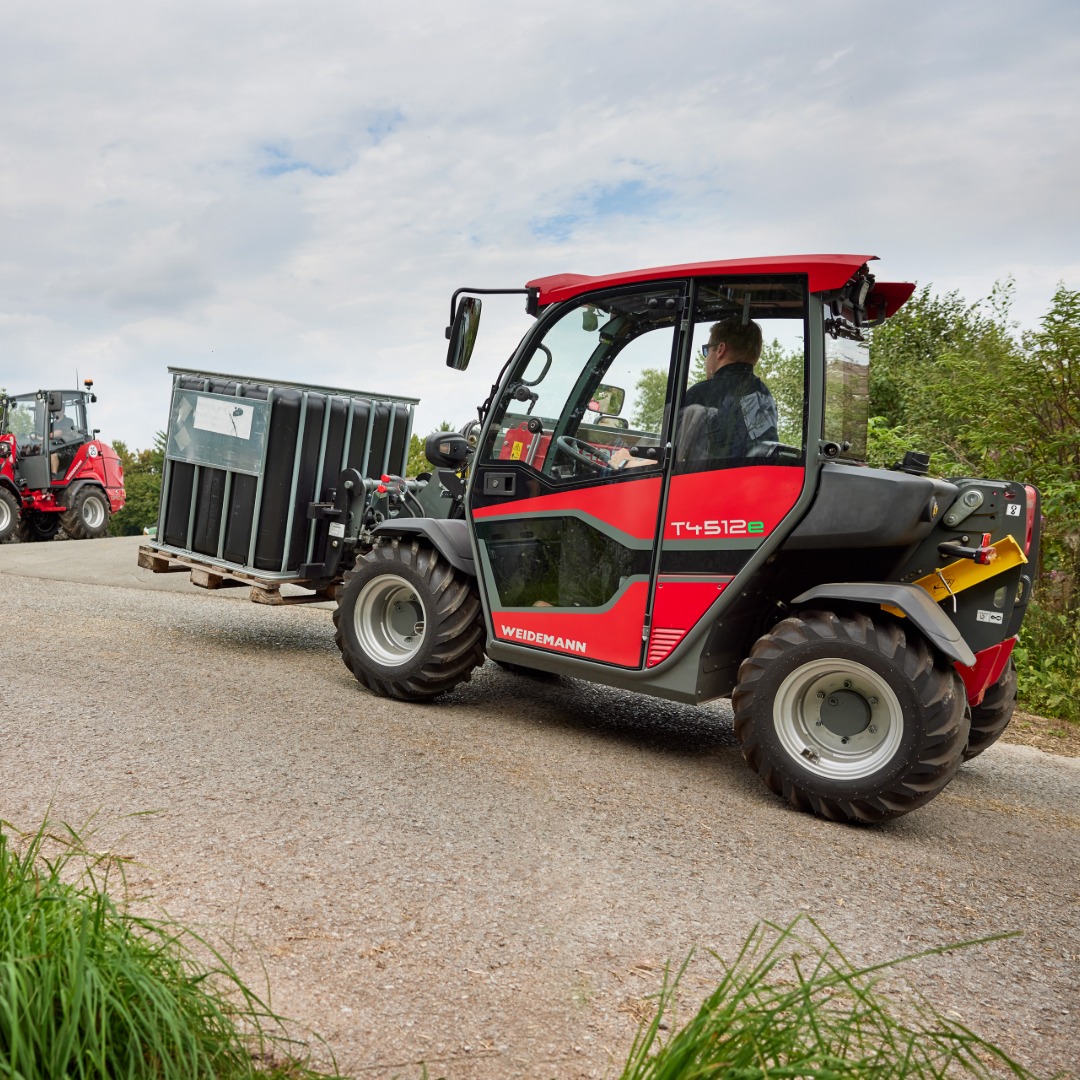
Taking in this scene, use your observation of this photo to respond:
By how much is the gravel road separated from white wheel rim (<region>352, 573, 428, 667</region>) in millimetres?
296

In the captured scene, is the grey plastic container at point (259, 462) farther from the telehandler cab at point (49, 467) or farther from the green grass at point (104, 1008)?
the telehandler cab at point (49, 467)

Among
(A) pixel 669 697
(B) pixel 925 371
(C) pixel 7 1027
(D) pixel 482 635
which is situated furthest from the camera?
(B) pixel 925 371

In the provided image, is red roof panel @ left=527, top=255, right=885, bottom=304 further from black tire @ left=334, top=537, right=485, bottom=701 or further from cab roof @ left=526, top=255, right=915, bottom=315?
black tire @ left=334, top=537, right=485, bottom=701

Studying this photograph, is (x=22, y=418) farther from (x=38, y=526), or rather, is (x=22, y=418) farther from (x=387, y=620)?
(x=387, y=620)

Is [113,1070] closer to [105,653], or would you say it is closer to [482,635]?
[482,635]

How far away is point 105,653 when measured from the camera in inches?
267

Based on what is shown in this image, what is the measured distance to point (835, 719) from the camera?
457 cm

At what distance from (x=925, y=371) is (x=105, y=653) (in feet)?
43.8

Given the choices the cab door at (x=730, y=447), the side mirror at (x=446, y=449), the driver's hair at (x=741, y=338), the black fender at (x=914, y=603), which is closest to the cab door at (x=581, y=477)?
the cab door at (x=730, y=447)

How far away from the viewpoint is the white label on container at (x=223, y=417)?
7238 mm

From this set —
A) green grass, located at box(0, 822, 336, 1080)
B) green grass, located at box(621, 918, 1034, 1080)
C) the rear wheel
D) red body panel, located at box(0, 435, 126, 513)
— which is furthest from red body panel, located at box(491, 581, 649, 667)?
red body panel, located at box(0, 435, 126, 513)

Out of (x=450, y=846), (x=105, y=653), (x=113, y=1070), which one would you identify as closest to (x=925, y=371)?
(x=105, y=653)

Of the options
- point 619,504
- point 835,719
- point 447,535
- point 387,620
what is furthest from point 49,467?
point 835,719

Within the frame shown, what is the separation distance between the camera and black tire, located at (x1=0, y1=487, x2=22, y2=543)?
18.1 m
